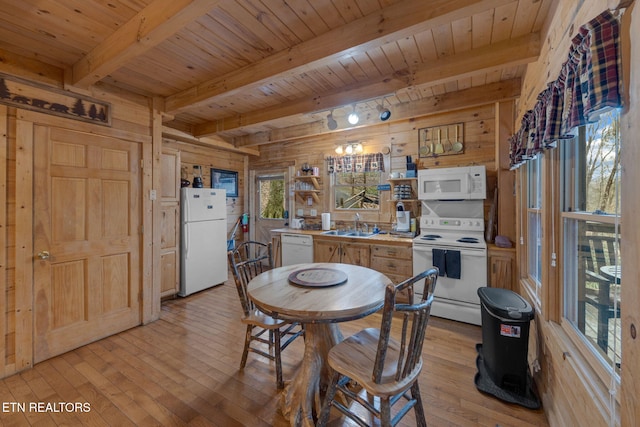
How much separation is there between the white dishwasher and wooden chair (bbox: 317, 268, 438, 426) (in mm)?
2470

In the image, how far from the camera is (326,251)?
3.90 meters

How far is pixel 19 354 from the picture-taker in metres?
2.17

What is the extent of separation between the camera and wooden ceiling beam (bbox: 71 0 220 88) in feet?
4.87

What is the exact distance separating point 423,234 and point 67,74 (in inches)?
162

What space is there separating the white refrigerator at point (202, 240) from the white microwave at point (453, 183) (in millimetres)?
3066

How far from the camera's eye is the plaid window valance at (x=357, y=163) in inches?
163

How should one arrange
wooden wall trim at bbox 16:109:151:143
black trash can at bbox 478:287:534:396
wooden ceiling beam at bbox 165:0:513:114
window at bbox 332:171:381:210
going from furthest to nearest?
1. window at bbox 332:171:381:210
2. wooden wall trim at bbox 16:109:151:143
3. black trash can at bbox 478:287:534:396
4. wooden ceiling beam at bbox 165:0:513:114

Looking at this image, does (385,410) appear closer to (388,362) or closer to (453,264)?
(388,362)

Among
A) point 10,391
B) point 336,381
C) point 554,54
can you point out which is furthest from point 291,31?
point 10,391

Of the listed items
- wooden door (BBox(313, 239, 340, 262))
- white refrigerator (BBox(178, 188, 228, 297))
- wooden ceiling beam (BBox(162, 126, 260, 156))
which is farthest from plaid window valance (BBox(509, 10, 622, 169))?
wooden ceiling beam (BBox(162, 126, 260, 156))

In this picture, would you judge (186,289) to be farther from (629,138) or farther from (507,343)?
(629,138)

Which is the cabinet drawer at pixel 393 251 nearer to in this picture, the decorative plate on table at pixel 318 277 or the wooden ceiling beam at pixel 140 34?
the decorative plate on table at pixel 318 277

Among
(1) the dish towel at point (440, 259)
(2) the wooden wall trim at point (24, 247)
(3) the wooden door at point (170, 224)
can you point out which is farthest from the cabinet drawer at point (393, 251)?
(2) the wooden wall trim at point (24, 247)

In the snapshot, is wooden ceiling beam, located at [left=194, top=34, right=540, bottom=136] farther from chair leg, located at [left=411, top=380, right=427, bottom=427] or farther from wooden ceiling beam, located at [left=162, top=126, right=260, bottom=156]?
chair leg, located at [left=411, top=380, right=427, bottom=427]
